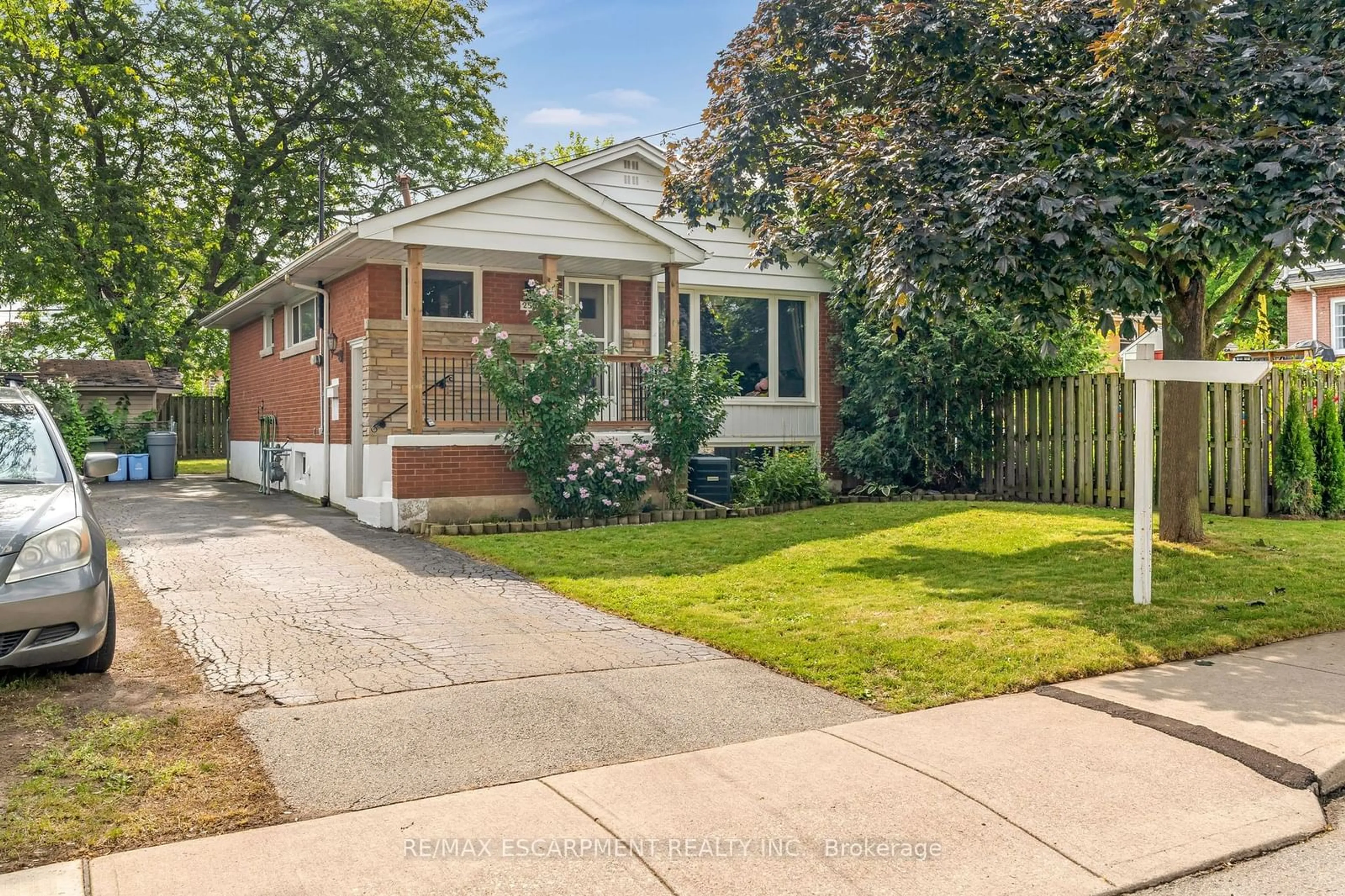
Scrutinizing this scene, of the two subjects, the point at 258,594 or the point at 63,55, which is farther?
the point at 63,55

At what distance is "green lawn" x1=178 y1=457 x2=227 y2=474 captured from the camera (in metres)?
25.2

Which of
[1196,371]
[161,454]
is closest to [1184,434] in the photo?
[1196,371]

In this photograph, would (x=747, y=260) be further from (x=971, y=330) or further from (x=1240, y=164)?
(x=1240, y=164)

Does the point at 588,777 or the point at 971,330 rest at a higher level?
the point at 971,330

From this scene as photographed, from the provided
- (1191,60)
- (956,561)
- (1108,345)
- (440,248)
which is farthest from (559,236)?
(1108,345)

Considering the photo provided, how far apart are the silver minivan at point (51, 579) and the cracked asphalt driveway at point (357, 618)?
0.69m

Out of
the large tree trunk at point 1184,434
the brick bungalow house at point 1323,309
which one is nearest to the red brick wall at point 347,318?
the large tree trunk at point 1184,434

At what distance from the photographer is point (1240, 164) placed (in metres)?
7.00

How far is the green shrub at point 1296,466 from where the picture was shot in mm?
11875

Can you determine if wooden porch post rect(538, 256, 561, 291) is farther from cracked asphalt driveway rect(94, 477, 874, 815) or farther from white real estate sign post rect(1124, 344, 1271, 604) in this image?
white real estate sign post rect(1124, 344, 1271, 604)

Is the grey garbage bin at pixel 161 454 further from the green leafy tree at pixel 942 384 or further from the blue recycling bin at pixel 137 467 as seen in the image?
the green leafy tree at pixel 942 384

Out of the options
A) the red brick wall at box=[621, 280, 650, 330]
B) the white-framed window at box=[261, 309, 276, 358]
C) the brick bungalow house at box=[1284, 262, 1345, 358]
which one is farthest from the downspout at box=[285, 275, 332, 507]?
the brick bungalow house at box=[1284, 262, 1345, 358]

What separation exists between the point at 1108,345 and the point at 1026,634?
27363mm

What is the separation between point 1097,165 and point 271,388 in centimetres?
1645
